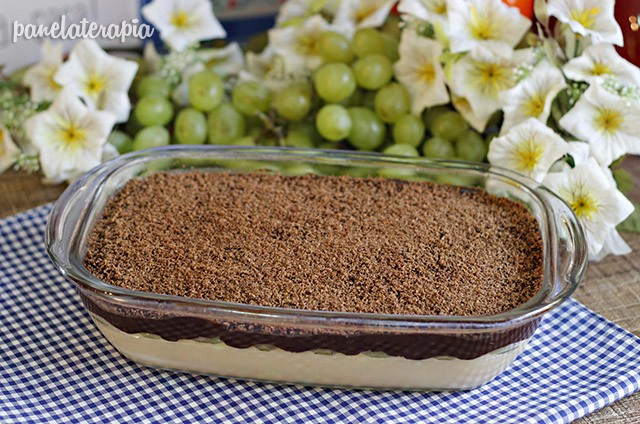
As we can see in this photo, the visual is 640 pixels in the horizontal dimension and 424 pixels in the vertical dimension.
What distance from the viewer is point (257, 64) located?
1.57m

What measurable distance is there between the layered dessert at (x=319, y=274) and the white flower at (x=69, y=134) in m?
0.21

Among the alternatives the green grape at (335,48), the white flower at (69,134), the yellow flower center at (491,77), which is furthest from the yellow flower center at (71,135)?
the yellow flower center at (491,77)

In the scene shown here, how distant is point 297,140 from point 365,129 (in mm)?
120

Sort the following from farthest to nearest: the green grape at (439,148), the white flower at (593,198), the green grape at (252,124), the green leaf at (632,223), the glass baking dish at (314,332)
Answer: the green grape at (252,124) → the green grape at (439,148) → the green leaf at (632,223) → the white flower at (593,198) → the glass baking dish at (314,332)

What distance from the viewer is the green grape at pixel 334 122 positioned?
4.41 feet

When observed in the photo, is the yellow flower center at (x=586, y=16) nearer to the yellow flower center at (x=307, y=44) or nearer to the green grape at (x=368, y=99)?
the green grape at (x=368, y=99)

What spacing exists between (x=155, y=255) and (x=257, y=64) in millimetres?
641

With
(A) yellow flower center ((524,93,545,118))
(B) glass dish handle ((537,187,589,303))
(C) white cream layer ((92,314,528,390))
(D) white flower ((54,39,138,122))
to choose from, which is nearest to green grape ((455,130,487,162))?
(A) yellow flower center ((524,93,545,118))

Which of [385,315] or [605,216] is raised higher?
[385,315]

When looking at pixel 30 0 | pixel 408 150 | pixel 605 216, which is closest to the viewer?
pixel 605 216

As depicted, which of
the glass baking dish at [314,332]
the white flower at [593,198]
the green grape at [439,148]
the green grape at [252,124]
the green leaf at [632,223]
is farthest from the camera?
the green grape at [252,124]

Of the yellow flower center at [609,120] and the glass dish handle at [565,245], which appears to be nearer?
the glass dish handle at [565,245]

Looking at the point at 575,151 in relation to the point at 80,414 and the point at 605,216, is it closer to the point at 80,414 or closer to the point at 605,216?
the point at 605,216

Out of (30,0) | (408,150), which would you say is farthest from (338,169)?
(30,0)
